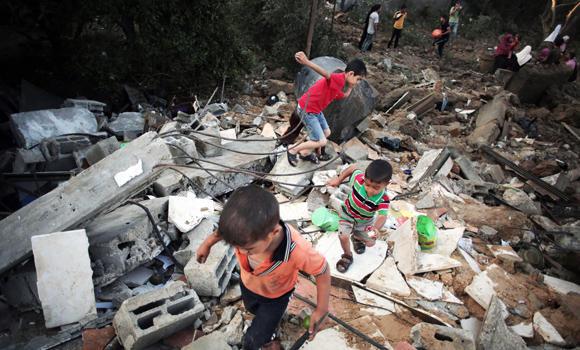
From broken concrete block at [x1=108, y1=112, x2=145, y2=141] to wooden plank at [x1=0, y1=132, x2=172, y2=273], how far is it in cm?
224

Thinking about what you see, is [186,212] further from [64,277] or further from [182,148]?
[64,277]

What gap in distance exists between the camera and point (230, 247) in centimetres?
327

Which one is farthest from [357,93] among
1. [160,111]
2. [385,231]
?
[160,111]

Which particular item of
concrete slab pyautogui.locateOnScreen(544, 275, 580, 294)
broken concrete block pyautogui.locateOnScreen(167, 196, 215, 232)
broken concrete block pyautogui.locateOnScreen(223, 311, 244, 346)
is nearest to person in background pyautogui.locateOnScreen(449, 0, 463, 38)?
concrete slab pyautogui.locateOnScreen(544, 275, 580, 294)

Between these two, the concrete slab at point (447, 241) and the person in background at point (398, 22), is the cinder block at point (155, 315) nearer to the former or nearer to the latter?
the concrete slab at point (447, 241)

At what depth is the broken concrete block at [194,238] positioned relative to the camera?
335cm

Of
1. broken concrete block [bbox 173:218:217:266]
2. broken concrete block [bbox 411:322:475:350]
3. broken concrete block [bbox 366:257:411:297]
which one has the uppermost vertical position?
broken concrete block [bbox 173:218:217:266]

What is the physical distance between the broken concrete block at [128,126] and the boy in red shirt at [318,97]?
263cm

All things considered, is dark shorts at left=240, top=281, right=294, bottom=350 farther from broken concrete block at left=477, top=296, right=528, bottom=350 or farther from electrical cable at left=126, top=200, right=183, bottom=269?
broken concrete block at left=477, top=296, right=528, bottom=350

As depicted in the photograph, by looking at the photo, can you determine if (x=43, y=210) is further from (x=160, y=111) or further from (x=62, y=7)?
(x=62, y=7)

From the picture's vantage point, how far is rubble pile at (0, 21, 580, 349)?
2.79 m

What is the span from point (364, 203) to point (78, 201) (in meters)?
A: 2.64

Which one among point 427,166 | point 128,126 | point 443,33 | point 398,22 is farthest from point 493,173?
point 443,33

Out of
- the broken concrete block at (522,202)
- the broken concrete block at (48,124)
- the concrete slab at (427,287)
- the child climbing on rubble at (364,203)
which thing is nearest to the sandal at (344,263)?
the child climbing on rubble at (364,203)
